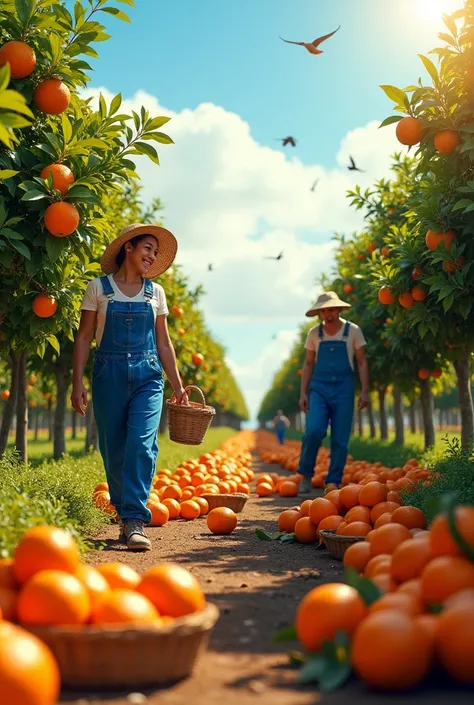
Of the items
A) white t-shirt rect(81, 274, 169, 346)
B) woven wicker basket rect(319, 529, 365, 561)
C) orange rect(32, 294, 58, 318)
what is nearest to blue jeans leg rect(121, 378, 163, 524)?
white t-shirt rect(81, 274, 169, 346)

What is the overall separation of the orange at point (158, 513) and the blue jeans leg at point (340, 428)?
8.88 ft

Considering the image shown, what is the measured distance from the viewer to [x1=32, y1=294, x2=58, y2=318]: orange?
5934mm

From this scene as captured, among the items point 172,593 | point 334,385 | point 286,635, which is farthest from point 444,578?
point 334,385

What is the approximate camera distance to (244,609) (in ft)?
11.6

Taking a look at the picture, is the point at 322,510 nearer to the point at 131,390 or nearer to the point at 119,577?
the point at 131,390

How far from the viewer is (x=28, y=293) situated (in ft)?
19.7

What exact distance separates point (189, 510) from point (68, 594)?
4666mm

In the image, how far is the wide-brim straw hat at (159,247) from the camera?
5812mm

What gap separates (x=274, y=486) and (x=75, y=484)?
4892 mm

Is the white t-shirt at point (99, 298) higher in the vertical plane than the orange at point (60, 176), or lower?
lower

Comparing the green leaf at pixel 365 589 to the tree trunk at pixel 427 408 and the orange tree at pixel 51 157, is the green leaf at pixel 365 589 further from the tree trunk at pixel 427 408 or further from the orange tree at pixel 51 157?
the tree trunk at pixel 427 408

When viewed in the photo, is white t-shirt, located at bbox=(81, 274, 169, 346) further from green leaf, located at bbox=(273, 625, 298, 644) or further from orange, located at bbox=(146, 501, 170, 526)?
green leaf, located at bbox=(273, 625, 298, 644)

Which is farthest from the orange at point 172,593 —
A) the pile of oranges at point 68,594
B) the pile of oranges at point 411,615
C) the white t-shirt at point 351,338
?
the white t-shirt at point 351,338

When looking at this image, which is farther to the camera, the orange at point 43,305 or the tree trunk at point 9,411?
the tree trunk at point 9,411
